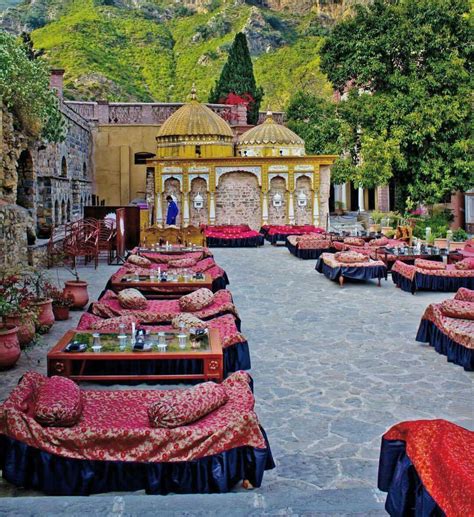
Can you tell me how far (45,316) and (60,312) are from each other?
89 cm

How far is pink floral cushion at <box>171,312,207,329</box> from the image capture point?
8.27 metres

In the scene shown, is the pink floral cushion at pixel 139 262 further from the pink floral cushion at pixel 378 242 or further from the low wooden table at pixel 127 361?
the pink floral cushion at pixel 378 242

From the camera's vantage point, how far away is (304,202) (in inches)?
1131

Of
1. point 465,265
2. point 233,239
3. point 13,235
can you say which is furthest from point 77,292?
point 233,239

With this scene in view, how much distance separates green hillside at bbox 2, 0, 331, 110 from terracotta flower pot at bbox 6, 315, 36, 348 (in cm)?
3970

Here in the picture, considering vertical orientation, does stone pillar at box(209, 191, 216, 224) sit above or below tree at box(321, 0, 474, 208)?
below

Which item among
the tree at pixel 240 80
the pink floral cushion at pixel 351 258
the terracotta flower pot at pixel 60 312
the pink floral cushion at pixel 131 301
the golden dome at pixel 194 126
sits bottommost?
the terracotta flower pot at pixel 60 312

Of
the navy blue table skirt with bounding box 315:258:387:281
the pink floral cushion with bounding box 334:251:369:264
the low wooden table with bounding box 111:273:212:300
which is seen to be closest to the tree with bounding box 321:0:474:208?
the pink floral cushion with bounding box 334:251:369:264

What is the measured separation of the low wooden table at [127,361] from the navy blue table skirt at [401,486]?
117 inches

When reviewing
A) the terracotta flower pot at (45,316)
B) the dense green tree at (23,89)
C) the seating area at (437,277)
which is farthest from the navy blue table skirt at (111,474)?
the dense green tree at (23,89)

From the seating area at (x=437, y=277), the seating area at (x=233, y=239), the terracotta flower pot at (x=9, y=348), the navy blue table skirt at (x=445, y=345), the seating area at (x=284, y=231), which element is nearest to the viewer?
the terracotta flower pot at (x=9, y=348)

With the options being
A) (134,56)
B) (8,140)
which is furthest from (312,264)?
(134,56)

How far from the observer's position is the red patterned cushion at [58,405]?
5094mm

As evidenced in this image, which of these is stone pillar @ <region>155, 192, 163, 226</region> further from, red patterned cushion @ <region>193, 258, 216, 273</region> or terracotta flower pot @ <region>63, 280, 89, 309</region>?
terracotta flower pot @ <region>63, 280, 89, 309</region>
